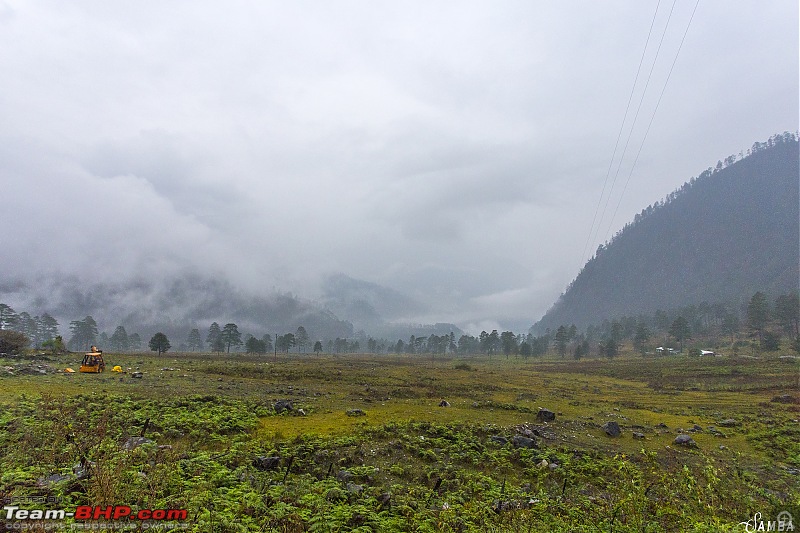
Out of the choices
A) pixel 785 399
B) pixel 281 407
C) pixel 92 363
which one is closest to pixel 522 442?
pixel 281 407

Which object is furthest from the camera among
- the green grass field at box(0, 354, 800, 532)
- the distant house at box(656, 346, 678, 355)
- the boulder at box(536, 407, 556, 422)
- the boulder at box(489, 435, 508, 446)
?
the distant house at box(656, 346, 678, 355)

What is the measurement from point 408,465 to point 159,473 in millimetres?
8378

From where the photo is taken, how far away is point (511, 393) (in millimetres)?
38062

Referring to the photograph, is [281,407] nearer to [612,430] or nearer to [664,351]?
[612,430]

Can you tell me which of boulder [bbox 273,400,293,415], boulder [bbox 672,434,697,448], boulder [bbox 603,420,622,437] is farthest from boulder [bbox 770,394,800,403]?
boulder [bbox 273,400,293,415]

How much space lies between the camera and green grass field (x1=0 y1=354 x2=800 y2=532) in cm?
840

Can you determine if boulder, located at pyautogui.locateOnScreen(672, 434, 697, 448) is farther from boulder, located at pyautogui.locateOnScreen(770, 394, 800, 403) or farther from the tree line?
the tree line

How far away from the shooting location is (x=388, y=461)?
14.1 meters

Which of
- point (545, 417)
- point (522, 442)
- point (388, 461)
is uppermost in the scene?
point (388, 461)

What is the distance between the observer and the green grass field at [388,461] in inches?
331

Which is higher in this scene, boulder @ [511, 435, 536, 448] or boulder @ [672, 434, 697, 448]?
boulder @ [511, 435, 536, 448]

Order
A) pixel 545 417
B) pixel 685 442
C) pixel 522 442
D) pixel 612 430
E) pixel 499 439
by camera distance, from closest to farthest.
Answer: pixel 522 442
pixel 499 439
pixel 685 442
pixel 612 430
pixel 545 417

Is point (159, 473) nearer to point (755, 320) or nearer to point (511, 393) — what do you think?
point (511, 393)

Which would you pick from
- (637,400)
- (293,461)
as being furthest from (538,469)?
(637,400)
